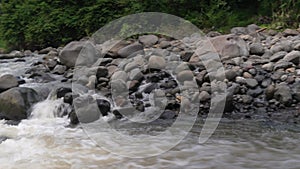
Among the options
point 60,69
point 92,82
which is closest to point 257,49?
point 92,82

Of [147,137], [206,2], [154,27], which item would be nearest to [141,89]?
[147,137]

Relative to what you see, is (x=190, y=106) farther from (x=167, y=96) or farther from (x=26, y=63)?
(x=26, y=63)

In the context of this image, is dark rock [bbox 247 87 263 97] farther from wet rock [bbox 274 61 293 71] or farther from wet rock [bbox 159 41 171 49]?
wet rock [bbox 159 41 171 49]

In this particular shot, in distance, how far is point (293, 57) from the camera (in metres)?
6.95

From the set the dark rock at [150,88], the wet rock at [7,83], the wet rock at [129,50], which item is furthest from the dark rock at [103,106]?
the wet rock at [129,50]

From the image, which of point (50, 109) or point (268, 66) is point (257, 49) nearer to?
point (268, 66)

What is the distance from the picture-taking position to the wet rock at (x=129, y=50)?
28.1 feet

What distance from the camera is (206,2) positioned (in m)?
11.8

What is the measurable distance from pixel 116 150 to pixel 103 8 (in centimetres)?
866

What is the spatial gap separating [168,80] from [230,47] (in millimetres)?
1598

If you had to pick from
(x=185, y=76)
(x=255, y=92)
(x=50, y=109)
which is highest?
(x=185, y=76)

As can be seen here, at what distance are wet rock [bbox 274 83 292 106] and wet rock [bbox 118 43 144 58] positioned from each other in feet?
11.4

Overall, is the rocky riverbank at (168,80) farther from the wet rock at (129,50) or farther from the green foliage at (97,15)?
the green foliage at (97,15)

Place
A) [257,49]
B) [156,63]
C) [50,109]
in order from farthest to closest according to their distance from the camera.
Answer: [257,49], [156,63], [50,109]
